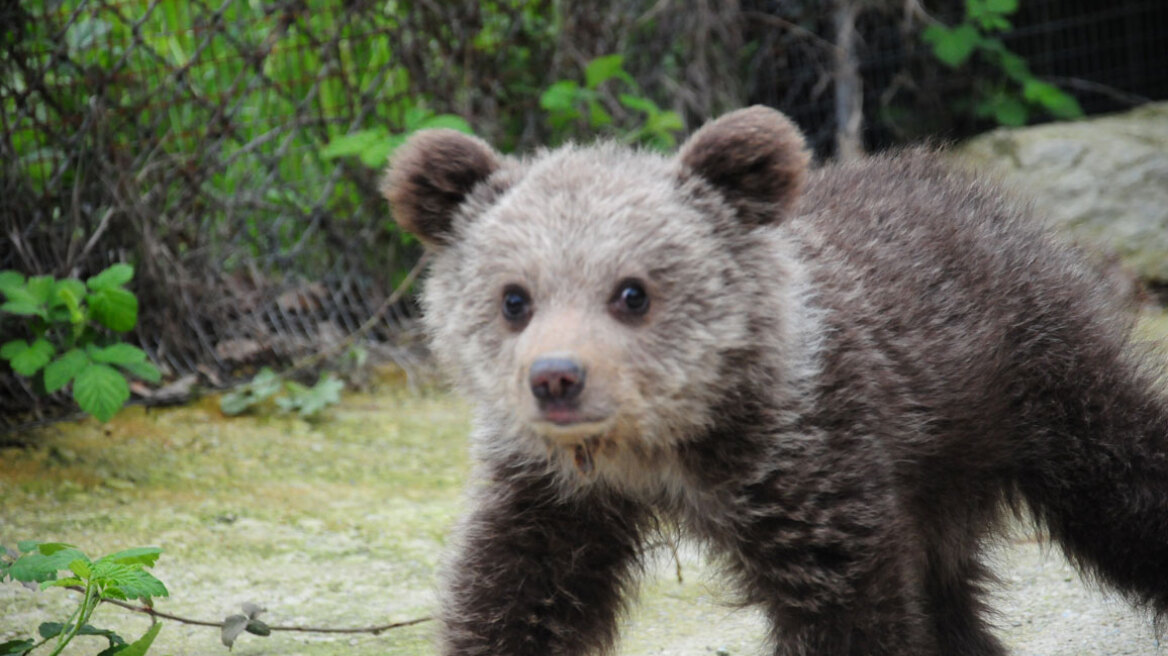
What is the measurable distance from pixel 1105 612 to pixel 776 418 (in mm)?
2022

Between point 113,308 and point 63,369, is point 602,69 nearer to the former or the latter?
point 113,308

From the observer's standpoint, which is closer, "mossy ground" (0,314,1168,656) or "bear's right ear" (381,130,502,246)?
"bear's right ear" (381,130,502,246)

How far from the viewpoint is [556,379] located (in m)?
3.02

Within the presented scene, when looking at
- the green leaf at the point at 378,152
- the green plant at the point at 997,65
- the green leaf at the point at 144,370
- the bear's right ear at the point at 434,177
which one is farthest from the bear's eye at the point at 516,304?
the green plant at the point at 997,65

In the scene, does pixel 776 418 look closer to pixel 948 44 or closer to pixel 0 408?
pixel 0 408

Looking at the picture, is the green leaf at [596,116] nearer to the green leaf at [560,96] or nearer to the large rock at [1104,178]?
the green leaf at [560,96]

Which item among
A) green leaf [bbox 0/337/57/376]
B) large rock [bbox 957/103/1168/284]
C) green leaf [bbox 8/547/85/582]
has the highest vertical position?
green leaf [bbox 8/547/85/582]

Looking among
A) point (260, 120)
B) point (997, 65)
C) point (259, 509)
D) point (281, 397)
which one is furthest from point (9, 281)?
point (997, 65)

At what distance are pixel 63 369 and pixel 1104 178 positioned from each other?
6852 mm

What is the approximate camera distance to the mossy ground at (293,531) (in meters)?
4.38

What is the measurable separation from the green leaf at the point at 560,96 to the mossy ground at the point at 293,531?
5.94ft

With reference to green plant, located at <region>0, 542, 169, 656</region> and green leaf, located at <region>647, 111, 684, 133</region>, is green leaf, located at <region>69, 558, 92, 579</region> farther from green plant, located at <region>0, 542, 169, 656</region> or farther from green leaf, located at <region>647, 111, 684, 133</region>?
green leaf, located at <region>647, 111, 684, 133</region>

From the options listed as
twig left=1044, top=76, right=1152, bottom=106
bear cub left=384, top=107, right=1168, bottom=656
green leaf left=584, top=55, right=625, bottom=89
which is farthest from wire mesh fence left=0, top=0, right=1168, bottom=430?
bear cub left=384, top=107, right=1168, bottom=656

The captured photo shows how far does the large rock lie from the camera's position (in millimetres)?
8875
